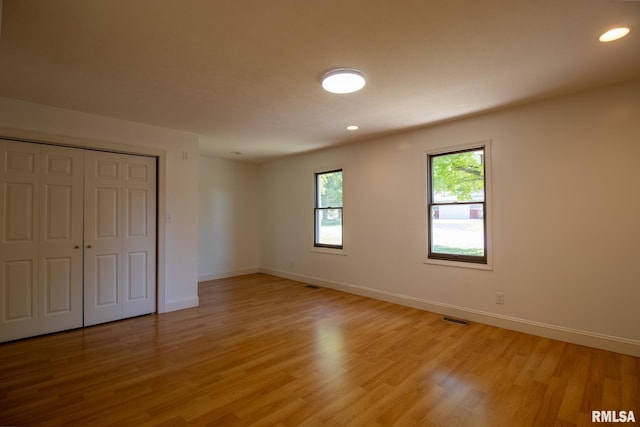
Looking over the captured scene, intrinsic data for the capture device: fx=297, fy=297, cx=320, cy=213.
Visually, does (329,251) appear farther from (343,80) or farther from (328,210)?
(343,80)

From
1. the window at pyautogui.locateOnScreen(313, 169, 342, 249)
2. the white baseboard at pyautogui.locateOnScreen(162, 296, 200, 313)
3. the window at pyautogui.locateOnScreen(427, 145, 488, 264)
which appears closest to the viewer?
the window at pyautogui.locateOnScreen(427, 145, 488, 264)

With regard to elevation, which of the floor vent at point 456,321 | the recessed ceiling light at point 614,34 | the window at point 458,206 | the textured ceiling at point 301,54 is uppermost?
the textured ceiling at point 301,54

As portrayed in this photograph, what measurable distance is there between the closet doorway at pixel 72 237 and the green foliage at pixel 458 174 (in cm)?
A: 408

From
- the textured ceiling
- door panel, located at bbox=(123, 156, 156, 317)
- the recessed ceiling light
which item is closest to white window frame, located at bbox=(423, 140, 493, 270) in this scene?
the textured ceiling

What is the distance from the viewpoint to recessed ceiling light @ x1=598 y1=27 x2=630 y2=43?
2073mm

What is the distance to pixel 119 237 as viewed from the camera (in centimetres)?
394

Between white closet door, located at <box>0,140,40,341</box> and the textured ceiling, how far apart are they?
71 centimetres

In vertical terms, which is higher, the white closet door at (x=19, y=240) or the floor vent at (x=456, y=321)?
the white closet door at (x=19, y=240)

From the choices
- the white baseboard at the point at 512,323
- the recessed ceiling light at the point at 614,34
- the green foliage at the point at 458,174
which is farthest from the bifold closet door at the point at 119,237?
the recessed ceiling light at the point at 614,34

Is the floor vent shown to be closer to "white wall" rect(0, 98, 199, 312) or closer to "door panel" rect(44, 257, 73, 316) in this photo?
"white wall" rect(0, 98, 199, 312)

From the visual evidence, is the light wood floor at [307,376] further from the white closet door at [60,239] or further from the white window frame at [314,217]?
the white window frame at [314,217]

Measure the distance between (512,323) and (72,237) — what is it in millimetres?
5370

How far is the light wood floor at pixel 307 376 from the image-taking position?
6.61 ft

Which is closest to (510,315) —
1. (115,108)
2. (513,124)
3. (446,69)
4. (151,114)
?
(513,124)
